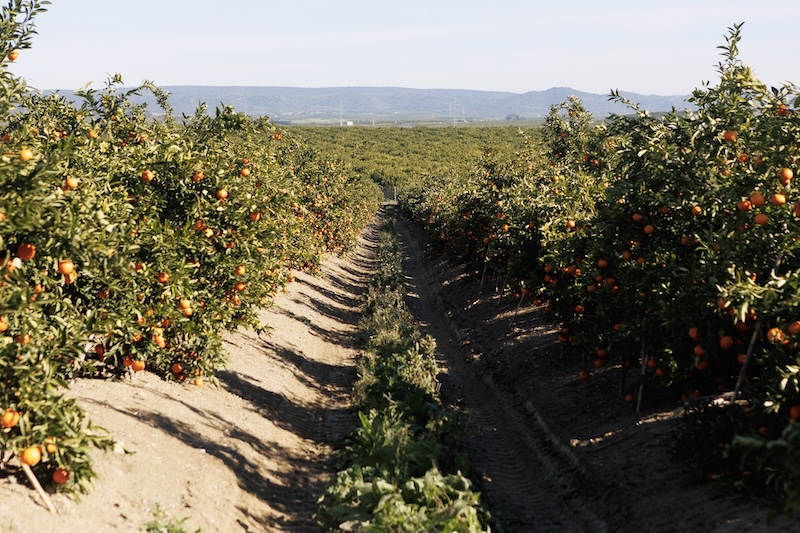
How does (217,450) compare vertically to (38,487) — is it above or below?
below

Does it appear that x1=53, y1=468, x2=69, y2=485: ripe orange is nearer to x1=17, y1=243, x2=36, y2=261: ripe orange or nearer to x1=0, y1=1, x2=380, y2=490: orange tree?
x1=0, y1=1, x2=380, y2=490: orange tree

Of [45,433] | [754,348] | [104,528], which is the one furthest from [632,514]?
[45,433]

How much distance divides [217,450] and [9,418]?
12.7 feet

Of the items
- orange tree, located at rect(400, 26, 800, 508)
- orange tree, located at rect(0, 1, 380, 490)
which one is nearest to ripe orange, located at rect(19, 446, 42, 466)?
orange tree, located at rect(0, 1, 380, 490)

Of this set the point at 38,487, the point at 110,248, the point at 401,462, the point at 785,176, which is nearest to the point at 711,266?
the point at 785,176

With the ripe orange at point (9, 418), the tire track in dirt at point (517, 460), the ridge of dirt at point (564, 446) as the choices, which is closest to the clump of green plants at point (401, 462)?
the tire track in dirt at point (517, 460)

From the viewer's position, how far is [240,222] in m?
9.76

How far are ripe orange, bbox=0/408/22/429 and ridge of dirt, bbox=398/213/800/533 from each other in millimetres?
5129

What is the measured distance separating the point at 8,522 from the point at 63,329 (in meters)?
1.76

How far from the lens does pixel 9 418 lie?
5.35 metres

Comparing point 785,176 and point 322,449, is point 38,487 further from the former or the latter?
point 785,176

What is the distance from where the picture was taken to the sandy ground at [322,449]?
697 cm

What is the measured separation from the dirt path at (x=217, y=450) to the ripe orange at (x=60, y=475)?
25 centimetres

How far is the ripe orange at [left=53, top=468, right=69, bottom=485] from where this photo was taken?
19.5ft
